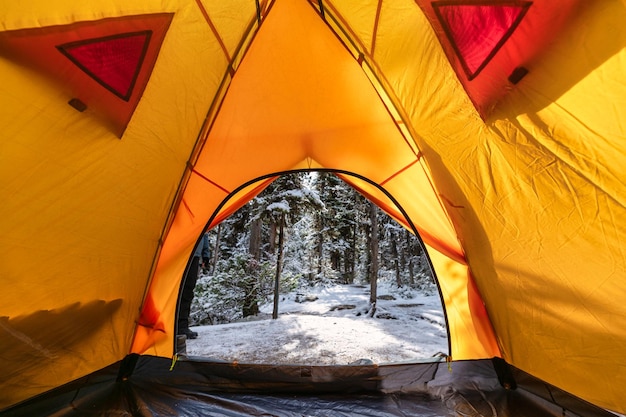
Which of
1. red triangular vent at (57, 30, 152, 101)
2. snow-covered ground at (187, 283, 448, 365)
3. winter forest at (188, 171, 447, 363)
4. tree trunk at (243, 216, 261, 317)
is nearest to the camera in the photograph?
red triangular vent at (57, 30, 152, 101)

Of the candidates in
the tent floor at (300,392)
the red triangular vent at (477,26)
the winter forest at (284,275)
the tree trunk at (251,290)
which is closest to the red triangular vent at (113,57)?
the red triangular vent at (477,26)

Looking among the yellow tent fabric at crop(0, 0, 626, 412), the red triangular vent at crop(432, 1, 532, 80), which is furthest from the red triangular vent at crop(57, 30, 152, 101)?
the red triangular vent at crop(432, 1, 532, 80)

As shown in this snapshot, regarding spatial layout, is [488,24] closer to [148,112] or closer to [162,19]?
[162,19]

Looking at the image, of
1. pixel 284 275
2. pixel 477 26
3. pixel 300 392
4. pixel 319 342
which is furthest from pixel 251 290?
pixel 477 26

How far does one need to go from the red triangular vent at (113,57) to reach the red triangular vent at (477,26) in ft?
5.45

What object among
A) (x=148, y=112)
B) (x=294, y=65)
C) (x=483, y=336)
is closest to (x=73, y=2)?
(x=148, y=112)

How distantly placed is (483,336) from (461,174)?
4.60 feet

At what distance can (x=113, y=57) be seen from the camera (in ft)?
5.47

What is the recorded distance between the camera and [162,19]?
172cm

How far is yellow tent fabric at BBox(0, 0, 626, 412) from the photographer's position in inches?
53.4

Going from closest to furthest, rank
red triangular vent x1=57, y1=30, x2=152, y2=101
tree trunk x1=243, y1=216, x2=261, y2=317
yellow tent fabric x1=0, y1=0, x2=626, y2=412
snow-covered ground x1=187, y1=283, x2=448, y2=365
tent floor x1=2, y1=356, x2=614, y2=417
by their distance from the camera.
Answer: yellow tent fabric x1=0, y1=0, x2=626, y2=412
red triangular vent x1=57, y1=30, x2=152, y2=101
tent floor x1=2, y1=356, x2=614, y2=417
snow-covered ground x1=187, y1=283, x2=448, y2=365
tree trunk x1=243, y1=216, x2=261, y2=317

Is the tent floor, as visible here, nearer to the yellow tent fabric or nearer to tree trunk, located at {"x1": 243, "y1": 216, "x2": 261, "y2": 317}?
the yellow tent fabric

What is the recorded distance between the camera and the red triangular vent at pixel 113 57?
1.55 m

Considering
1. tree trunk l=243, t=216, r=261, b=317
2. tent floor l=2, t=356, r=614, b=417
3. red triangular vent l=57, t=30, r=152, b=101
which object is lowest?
tent floor l=2, t=356, r=614, b=417
